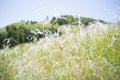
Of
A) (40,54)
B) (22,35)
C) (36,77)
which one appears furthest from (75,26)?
(22,35)

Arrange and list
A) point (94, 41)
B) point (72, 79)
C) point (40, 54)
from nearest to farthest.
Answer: point (72, 79) → point (94, 41) → point (40, 54)

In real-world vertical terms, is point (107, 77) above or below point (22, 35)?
above

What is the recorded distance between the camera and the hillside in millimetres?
1738

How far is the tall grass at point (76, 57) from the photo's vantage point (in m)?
1.74

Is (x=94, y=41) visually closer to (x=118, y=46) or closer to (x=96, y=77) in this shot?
(x=118, y=46)

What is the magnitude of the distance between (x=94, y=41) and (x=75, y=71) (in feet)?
1.44

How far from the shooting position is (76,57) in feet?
6.11

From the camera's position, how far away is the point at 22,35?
3.96 metres

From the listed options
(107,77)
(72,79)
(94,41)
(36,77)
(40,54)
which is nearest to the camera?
(107,77)

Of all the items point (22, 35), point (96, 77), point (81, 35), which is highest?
point (81, 35)

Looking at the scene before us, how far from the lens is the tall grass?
5.69 ft

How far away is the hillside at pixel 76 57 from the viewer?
5.70 feet

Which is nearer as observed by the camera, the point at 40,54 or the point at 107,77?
the point at 107,77

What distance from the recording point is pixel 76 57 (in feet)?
6.11
